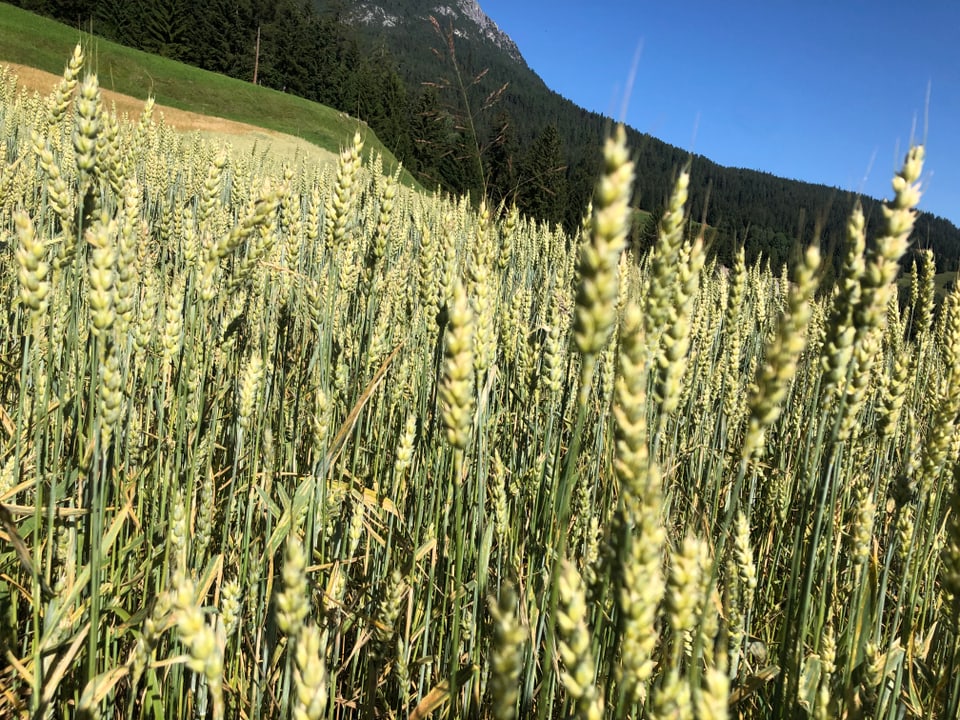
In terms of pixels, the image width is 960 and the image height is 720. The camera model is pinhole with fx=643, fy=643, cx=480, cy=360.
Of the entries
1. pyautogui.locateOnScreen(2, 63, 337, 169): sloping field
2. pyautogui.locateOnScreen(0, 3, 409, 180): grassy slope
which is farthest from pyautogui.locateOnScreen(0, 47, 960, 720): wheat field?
pyautogui.locateOnScreen(0, 3, 409, 180): grassy slope

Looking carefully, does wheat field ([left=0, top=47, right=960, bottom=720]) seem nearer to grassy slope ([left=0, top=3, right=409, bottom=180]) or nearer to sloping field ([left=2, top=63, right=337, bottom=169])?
sloping field ([left=2, top=63, right=337, bottom=169])

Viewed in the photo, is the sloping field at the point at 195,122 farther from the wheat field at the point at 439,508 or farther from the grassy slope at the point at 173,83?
the wheat field at the point at 439,508

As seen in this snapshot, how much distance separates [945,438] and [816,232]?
615 mm

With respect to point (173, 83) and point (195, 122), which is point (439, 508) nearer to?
point (195, 122)

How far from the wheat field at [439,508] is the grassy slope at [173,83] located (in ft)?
67.1

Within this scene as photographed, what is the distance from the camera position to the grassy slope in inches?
884

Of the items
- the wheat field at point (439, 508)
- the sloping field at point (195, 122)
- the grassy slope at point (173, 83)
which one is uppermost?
the grassy slope at point (173, 83)

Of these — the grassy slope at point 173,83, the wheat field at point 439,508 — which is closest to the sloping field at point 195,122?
the grassy slope at point 173,83

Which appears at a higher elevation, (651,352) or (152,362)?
(651,352)

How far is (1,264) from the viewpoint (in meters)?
2.68

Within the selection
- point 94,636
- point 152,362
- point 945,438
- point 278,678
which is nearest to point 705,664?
point 945,438

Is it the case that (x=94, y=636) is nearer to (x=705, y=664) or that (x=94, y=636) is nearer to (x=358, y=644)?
(x=358, y=644)

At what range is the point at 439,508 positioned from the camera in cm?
143

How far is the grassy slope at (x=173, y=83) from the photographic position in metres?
22.5
